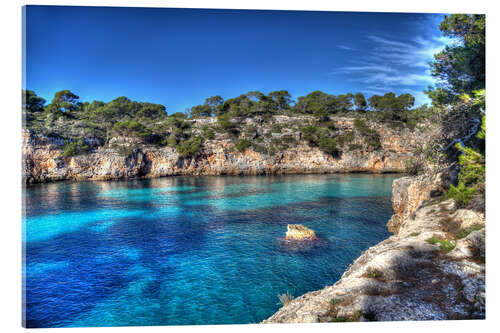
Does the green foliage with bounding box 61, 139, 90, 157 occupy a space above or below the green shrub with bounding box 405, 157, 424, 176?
above

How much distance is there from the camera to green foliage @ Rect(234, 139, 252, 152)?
29.8 m

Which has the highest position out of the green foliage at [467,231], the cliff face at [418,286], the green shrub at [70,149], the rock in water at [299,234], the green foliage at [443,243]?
the green shrub at [70,149]

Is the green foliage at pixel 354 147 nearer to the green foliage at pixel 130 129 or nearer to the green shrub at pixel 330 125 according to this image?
the green shrub at pixel 330 125

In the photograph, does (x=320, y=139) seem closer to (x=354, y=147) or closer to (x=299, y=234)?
(x=354, y=147)

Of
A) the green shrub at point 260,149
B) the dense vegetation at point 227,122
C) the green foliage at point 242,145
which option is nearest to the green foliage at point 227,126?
the dense vegetation at point 227,122

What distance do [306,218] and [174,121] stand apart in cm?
2644

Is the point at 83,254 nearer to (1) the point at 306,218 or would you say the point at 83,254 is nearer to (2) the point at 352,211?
(1) the point at 306,218

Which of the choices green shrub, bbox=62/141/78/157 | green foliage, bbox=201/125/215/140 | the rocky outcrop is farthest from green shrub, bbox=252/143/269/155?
the rocky outcrop

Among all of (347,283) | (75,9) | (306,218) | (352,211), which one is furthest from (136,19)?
(352,211)

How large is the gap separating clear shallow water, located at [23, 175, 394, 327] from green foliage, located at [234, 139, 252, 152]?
17.1 meters

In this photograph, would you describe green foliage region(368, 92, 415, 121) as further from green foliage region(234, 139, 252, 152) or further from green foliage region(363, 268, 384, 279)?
green foliage region(363, 268, 384, 279)

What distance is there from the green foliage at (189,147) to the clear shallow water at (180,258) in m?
16.3

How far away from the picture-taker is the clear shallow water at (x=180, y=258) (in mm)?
4293

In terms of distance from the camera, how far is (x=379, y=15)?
13.7 ft
